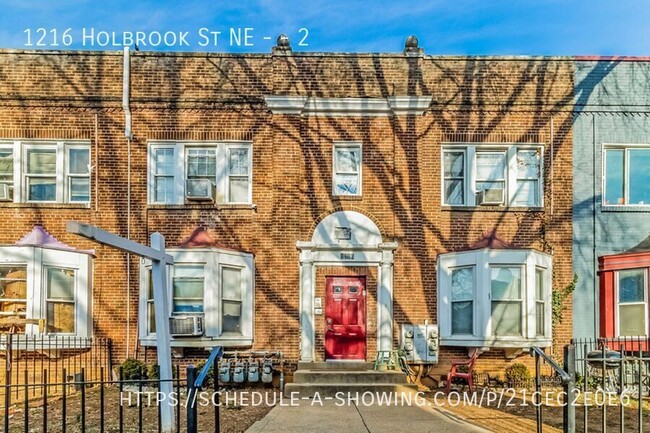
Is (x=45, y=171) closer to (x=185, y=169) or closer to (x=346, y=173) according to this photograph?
(x=185, y=169)

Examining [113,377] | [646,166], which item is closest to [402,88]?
[646,166]

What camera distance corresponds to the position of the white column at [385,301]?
12.4 m

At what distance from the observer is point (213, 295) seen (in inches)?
474

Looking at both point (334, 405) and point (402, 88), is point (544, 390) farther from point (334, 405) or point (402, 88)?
point (402, 88)

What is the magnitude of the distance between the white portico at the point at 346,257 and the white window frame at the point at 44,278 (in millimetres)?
4561

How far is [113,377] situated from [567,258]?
1005 cm

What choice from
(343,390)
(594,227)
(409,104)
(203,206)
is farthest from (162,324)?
(594,227)

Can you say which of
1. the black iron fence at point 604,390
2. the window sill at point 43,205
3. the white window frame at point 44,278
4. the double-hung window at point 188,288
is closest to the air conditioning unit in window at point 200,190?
the double-hung window at point 188,288

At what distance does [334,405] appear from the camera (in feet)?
33.4

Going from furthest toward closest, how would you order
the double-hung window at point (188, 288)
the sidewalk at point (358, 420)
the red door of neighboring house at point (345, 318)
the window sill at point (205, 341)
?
the red door of neighboring house at point (345, 318) < the double-hung window at point (188, 288) < the window sill at point (205, 341) < the sidewalk at point (358, 420)

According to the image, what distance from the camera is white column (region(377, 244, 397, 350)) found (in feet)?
40.8

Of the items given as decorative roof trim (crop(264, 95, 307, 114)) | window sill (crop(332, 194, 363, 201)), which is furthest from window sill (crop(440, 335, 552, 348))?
decorative roof trim (crop(264, 95, 307, 114))

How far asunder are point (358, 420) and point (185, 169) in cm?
687

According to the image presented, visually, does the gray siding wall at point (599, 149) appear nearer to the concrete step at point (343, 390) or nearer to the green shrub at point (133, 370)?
the concrete step at point (343, 390)
